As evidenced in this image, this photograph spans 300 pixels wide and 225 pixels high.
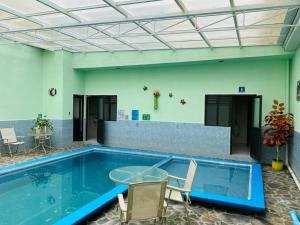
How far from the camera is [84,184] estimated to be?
5.88 m

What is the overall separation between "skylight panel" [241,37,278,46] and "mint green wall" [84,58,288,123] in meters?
0.98

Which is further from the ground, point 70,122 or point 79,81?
point 79,81

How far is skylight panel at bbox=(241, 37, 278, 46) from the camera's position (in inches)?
263

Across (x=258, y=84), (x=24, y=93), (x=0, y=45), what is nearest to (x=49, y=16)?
(x=0, y=45)

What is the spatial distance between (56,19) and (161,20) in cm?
246

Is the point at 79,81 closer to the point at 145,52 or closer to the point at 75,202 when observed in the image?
the point at 145,52

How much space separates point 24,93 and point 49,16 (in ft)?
15.2

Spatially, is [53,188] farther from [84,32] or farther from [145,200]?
[84,32]

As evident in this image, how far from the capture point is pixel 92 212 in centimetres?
392

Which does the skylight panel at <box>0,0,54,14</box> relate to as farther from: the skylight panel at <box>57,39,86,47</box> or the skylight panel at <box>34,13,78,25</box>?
the skylight panel at <box>57,39,86,47</box>

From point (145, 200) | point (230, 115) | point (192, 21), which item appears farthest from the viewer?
point (230, 115)

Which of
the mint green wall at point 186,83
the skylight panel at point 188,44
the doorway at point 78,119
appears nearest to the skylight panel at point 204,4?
the skylight panel at point 188,44

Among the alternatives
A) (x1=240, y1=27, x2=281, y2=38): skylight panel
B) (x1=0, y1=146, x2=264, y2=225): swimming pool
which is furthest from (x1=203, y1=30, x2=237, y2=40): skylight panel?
(x1=0, y1=146, x2=264, y2=225): swimming pool

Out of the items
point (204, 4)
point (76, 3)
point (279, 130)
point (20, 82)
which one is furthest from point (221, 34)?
point (20, 82)
